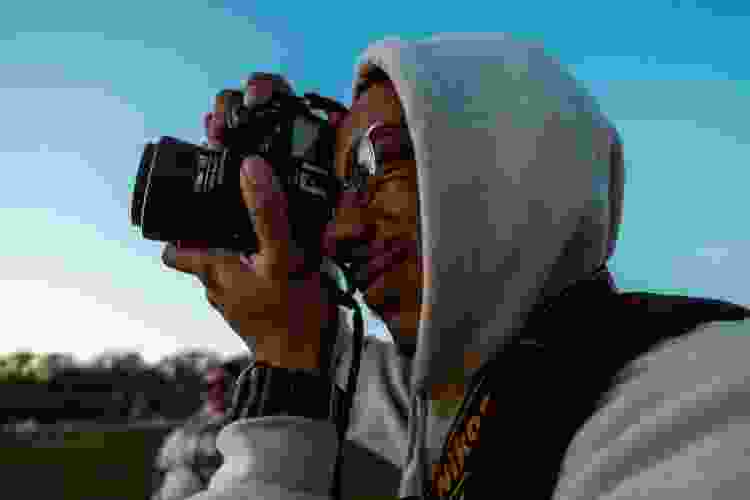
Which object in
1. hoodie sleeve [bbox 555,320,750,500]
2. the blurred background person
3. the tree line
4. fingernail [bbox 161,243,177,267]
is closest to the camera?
hoodie sleeve [bbox 555,320,750,500]

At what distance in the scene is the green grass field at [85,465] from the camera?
1741cm

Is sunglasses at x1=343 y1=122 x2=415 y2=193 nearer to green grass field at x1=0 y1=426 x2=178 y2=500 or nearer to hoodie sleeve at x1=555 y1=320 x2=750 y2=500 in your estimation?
hoodie sleeve at x1=555 y1=320 x2=750 y2=500

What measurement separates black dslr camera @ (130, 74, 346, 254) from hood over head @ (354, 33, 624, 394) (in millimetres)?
313

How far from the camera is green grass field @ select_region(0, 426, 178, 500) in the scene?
17.4 meters

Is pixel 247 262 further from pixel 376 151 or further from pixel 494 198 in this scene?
pixel 494 198

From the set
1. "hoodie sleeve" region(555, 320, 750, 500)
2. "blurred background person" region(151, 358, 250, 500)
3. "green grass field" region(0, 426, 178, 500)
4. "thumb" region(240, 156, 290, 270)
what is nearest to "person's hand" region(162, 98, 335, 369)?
"thumb" region(240, 156, 290, 270)

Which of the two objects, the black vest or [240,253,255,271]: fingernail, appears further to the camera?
[240,253,255,271]: fingernail

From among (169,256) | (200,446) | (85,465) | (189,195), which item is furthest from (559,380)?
(85,465)

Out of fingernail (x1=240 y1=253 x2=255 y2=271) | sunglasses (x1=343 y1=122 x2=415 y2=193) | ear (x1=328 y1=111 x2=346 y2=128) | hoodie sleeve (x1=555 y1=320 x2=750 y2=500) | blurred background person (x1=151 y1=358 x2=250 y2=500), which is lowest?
blurred background person (x1=151 y1=358 x2=250 y2=500)

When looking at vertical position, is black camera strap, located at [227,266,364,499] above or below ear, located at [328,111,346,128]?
below

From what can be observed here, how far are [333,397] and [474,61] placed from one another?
29.8 inches

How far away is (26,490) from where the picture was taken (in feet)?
57.2

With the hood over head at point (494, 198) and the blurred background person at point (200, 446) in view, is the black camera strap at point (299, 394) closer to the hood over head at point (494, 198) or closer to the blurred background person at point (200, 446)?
the hood over head at point (494, 198)

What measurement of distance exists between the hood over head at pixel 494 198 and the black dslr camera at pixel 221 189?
313mm
